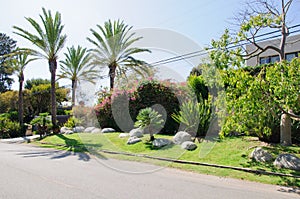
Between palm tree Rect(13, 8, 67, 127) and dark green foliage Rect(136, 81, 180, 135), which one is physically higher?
palm tree Rect(13, 8, 67, 127)

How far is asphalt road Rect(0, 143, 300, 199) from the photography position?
490 cm

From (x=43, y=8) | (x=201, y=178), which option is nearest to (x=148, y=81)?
(x=201, y=178)

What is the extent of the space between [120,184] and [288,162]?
15.0ft

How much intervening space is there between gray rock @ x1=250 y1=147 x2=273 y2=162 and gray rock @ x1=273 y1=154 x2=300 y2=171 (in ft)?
0.89

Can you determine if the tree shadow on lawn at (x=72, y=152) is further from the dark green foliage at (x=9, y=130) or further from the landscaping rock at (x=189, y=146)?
the dark green foliage at (x=9, y=130)

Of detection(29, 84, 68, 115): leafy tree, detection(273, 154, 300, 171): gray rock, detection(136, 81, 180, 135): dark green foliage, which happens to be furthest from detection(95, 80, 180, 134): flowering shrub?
detection(29, 84, 68, 115): leafy tree

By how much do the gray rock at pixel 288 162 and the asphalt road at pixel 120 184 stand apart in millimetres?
1241

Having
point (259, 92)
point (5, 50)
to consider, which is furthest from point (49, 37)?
point (5, 50)

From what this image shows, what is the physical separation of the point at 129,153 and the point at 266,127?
533 cm

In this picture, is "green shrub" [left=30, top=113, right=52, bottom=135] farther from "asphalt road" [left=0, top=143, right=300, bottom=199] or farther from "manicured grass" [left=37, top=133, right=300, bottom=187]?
"asphalt road" [left=0, top=143, right=300, bottom=199]

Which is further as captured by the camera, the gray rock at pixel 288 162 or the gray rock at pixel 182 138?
the gray rock at pixel 182 138

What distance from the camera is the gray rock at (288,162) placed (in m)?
6.09

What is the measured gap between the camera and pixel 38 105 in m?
34.7

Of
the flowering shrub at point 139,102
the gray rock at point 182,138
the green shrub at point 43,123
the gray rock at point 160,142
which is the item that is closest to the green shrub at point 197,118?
the gray rock at point 182,138
